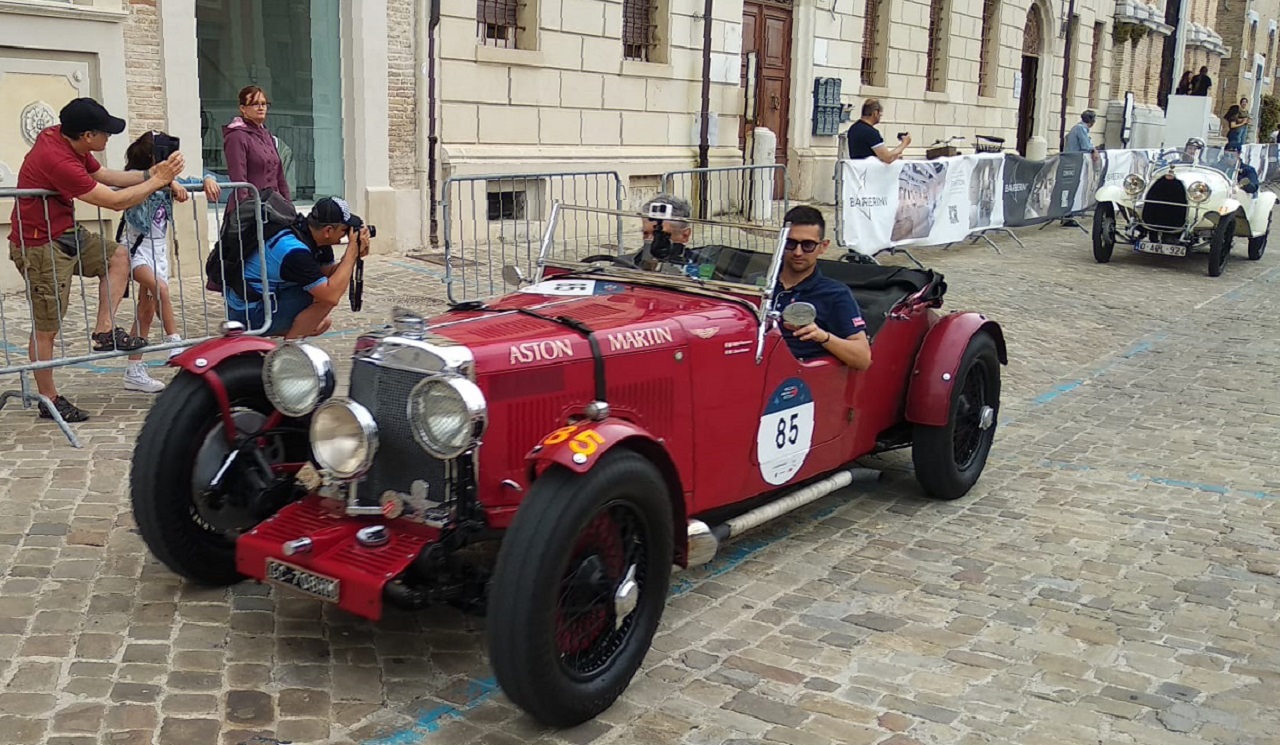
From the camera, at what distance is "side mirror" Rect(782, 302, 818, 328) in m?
4.19

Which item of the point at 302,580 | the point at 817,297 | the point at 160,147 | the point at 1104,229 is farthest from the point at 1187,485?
the point at 1104,229

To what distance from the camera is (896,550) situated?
191 inches

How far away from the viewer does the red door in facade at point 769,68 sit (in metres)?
17.0

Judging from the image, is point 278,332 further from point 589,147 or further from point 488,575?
point 589,147

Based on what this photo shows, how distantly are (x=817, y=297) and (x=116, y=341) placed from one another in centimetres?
367

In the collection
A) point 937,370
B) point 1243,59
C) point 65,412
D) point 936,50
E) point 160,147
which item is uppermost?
point 1243,59

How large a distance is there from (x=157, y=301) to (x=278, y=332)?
76cm

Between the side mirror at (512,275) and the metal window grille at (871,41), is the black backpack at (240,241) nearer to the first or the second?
the side mirror at (512,275)

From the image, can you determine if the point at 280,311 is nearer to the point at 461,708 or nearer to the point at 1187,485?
the point at 461,708

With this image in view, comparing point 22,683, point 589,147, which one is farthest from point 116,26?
point 22,683

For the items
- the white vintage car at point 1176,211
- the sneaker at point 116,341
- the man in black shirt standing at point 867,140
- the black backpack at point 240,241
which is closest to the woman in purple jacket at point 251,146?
the black backpack at point 240,241

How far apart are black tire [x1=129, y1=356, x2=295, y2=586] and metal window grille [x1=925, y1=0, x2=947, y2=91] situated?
2039cm

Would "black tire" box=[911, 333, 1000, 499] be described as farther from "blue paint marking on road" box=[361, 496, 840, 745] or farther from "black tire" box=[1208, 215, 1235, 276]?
"black tire" box=[1208, 215, 1235, 276]

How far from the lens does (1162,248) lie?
45.7ft
